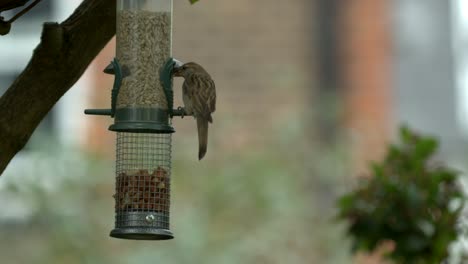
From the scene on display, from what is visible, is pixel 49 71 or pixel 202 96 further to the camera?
pixel 202 96

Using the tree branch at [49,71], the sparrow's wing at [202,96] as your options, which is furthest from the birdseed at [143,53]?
the tree branch at [49,71]

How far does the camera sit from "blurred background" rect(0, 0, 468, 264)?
13.2 meters

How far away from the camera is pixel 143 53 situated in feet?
23.1

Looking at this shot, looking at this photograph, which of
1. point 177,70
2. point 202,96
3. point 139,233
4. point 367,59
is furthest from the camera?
point 367,59

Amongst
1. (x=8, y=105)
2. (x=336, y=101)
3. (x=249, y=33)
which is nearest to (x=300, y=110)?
(x=336, y=101)

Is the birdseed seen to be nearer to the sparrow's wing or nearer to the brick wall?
the sparrow's wing

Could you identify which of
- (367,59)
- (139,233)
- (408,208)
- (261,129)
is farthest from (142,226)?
(367,59)

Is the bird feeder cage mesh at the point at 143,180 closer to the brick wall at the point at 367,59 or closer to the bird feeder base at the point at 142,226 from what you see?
the bird feeder base at the point at 142,226

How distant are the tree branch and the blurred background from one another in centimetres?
568

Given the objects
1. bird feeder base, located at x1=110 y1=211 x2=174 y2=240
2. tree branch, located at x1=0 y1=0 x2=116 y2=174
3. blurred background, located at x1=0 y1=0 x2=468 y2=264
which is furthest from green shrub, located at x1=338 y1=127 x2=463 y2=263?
blurred background, located at x1=0 y1=0 x2=468 y2=264

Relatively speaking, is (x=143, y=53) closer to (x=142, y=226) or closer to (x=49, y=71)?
(x=142, y=226)

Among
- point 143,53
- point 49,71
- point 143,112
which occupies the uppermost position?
point 143,53

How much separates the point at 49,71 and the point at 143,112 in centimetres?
113

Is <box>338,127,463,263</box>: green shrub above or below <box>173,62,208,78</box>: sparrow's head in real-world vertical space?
below
